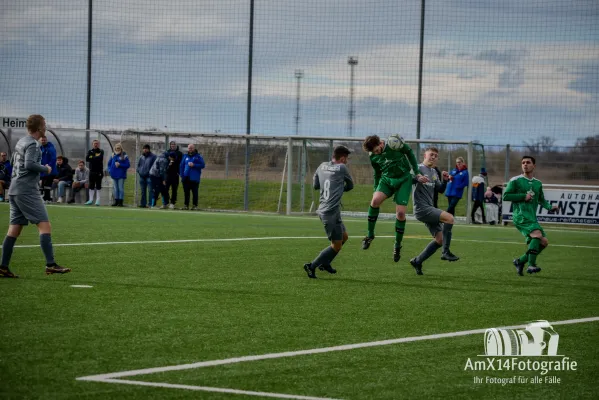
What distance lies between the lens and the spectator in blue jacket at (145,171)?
31734mm

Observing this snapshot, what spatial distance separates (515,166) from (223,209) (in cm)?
976

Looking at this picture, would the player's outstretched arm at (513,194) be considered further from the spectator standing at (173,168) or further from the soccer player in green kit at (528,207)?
the spectator standing at (173,168)

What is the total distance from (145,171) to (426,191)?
18525 millimetres

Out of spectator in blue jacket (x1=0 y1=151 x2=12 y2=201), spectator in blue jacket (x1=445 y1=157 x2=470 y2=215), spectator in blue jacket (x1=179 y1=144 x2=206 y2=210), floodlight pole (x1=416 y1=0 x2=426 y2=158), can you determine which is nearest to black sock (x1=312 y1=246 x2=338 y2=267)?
spectator in blue jacket (x1=445 y1=157 x2=470 y2=215)

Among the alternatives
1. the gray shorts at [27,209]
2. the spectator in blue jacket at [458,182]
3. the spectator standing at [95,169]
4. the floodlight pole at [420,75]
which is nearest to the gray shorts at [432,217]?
the gray shorts at [27,209]

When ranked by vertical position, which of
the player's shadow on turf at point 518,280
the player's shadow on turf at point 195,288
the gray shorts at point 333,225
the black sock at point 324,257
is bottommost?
the player's shadow on turf at point 518,280

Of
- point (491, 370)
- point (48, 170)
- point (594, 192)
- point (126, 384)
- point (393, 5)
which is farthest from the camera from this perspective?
point (393, 5)

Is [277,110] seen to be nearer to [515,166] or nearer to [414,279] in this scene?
[515,166]

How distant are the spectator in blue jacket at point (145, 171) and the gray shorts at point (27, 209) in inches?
783

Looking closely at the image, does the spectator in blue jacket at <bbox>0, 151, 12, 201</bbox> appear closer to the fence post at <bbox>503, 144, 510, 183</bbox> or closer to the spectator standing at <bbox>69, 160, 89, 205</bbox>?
the spectator standing at <bbox>69, 160, 89, 205</bbox>

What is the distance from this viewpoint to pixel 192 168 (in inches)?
1196

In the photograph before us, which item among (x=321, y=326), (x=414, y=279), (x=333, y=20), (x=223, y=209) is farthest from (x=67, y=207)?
(x=321, y=326)

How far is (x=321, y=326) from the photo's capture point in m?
8.98

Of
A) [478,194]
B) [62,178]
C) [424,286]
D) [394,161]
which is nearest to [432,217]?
[394,161]
